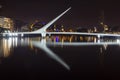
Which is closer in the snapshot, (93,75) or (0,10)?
(93,75)

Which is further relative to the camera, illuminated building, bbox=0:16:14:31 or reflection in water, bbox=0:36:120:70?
illuminated building, bbox=0:16:14:31

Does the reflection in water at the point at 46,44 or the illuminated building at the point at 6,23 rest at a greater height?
the illuminated building at the point at 6,23

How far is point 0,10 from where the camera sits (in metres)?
45.4

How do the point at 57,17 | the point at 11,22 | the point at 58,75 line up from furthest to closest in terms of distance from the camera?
the point at 11,22, the point at 57,17, the point at 58,75

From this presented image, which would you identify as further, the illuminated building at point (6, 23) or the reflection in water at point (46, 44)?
the illuminated building at point (6, 23)

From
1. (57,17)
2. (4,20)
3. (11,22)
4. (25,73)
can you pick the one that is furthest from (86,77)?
(11,22)

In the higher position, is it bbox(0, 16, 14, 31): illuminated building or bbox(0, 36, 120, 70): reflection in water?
bbox(0, 16, 14, 31): illuminated building

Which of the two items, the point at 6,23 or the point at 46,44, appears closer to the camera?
the point at 46,44

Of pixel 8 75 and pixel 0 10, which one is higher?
pixel 0 10

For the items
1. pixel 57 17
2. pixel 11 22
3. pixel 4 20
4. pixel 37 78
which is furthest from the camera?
pixel 11 22

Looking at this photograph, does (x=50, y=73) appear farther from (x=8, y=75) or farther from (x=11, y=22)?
(x=11, y=22)

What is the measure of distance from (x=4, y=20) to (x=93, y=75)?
2315 inches

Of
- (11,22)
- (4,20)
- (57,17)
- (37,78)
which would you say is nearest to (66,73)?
(37,78)

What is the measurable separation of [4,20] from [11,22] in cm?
487
